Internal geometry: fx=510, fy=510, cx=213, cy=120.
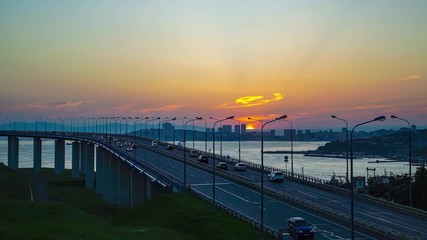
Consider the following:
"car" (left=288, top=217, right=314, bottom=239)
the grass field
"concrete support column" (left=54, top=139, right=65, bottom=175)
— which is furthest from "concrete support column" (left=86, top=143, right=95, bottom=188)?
"car" (left=288, top=217, right=314, bottom=239)

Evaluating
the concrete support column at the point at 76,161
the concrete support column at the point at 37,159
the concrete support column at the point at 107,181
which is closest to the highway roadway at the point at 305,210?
the concrete support column at the point at 107,181

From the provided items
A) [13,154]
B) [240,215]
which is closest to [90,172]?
[13,154]

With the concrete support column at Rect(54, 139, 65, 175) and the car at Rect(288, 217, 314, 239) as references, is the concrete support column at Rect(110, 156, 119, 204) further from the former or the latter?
the car at Rect(288, 217, 314, 239)

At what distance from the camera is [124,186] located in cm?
8981

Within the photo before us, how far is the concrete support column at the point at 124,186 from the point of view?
8875 centimetres

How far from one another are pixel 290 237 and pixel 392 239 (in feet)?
21.3

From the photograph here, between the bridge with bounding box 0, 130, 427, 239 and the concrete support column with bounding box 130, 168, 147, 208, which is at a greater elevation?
the bridge with bounding box 0, 130, 427, 239

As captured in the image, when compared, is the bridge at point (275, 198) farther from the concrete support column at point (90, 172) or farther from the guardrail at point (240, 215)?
the concrete support column at point (90, 172)

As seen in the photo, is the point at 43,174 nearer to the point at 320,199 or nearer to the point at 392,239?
the point at 320,199

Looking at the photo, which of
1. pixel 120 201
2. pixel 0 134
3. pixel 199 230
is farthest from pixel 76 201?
pixel 0 134

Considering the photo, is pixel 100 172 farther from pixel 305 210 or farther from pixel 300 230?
pixel 300 230

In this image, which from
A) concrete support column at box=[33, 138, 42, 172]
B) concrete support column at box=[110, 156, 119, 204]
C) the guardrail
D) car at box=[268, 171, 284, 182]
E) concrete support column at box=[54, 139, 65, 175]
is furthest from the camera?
concrete support column at box=[33, 138, 42, 172]

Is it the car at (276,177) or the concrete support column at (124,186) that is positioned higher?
the car at (276,177)

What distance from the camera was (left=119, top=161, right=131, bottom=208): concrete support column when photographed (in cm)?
8875
